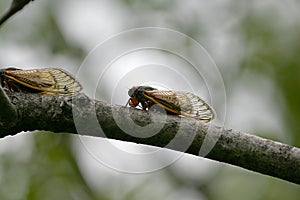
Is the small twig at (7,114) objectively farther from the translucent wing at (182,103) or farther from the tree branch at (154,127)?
the translucent wing at (182,103)

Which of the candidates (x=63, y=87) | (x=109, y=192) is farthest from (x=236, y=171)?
(x=63, y=87)

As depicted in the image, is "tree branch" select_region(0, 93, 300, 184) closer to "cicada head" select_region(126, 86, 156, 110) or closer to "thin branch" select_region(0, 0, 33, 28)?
"cicada head" select_region(126, 86, 156, 110)

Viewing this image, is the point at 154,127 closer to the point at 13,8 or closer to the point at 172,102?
the point at 172,102

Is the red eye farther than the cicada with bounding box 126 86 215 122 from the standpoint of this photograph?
Yes

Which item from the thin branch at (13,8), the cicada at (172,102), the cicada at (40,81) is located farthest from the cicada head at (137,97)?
the thin branch at (13,8)

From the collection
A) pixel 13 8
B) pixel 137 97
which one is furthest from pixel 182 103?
pixel 13 8

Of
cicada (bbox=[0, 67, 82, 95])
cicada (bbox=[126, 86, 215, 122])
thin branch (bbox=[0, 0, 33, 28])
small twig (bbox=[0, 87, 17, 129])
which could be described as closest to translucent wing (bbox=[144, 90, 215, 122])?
cicada (bbox=[126, 86, 215, 122])
